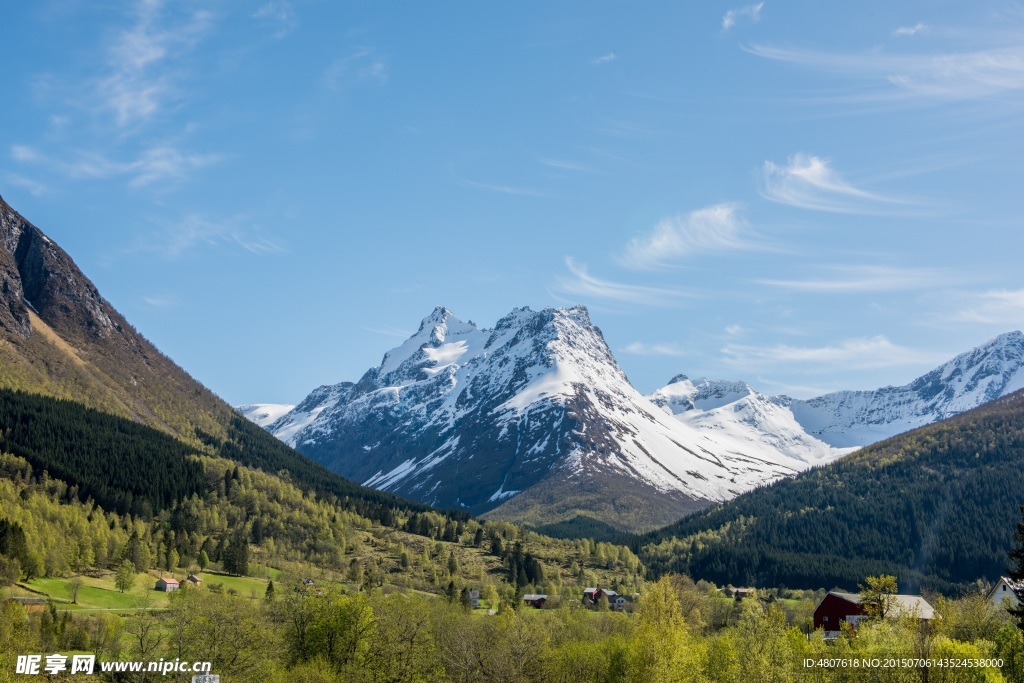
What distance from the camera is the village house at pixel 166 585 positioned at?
163125 millimetres

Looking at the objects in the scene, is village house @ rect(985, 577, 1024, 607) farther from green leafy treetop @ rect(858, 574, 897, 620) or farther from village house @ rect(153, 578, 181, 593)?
village house @ rect(153, 578, 181, 593)

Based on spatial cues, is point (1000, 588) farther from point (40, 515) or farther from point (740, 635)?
point (40, 515)

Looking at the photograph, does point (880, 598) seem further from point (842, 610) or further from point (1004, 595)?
point (842, 610)

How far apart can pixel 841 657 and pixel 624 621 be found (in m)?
55.9

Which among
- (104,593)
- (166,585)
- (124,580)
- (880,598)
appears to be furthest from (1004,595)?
(104,593)

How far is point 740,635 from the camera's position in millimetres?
112000

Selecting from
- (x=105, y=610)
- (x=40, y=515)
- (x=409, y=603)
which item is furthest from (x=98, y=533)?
(x=409, y=603)

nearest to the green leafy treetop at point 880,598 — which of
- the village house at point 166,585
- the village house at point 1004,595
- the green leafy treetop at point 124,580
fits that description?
the village house at point 1004,595

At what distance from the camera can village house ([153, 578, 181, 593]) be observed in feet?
535

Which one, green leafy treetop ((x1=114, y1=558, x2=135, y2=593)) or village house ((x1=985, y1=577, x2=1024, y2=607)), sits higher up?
village house ((x1=985, y1=577, x2=1024, y2=607))

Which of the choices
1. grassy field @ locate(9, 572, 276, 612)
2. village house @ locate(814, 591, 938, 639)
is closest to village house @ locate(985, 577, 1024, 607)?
village house @ locate(814, 591, 938, 639)

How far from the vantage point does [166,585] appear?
6452 inches

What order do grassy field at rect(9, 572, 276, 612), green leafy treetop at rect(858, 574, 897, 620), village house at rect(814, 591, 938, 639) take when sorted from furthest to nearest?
1. grassy field at rect(9, 572, 276, 612)
2. village house at rect(814, 591, 938, 639)
3. green leafy treetop at rect(858, 574, 897, 620)

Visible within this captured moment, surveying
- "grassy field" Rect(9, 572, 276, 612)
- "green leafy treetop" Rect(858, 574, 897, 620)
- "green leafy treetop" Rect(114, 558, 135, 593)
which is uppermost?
"green leafy treetop" Rect(858, 574, 897, 620)
